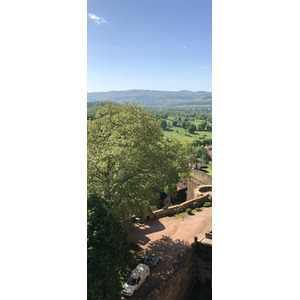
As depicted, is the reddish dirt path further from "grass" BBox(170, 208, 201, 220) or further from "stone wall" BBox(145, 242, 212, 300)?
"stone wall" BBox(145, 242, 212, 300)

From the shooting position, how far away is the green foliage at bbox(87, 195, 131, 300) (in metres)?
6.46

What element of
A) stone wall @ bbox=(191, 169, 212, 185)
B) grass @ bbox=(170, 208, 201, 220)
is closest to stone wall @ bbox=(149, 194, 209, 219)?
grass @ bbox=(170, 208, 201, 220)

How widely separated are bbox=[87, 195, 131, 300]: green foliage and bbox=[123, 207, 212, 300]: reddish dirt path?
2336 mm

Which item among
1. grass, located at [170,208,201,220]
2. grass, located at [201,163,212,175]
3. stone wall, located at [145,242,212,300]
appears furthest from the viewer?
grass, located at [201,163,212,175]

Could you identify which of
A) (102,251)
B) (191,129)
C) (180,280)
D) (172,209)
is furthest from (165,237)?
(191,129)

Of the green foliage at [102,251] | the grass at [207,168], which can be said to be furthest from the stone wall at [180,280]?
the grass at [207,168]

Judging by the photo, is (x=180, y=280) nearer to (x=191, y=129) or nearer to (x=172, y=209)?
(x=172, y=209)

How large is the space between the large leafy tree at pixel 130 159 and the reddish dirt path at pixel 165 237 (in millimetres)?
1883

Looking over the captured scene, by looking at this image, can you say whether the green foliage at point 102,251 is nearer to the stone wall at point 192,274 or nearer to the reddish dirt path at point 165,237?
the reddish dirt path at point 165,237

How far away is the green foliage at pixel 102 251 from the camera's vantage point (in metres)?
6.46

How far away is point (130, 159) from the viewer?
967 cm

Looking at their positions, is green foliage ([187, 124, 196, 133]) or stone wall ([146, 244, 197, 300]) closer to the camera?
stone wall ([146, 244, 197, 300])
